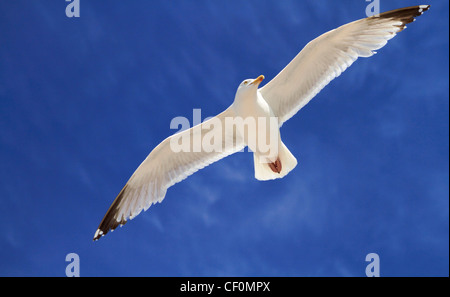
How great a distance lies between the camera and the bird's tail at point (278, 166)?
491cm

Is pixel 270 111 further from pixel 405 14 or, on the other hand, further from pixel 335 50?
pixel 405 14

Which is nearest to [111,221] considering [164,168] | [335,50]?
[164,168]

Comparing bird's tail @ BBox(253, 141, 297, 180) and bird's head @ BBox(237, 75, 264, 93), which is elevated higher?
bird's head @ BBox(237, 75, 264, 93)

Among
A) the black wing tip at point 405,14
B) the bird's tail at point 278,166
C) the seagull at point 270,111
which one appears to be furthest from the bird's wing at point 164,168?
the black wing tip at point 405,14

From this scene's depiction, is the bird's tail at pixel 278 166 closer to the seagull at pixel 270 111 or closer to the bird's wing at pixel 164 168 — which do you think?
the seagull at pixel 270 111

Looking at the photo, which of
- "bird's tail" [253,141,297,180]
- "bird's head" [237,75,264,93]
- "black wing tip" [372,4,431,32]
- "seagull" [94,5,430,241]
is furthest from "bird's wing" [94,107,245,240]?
"black wing tip" [372,4,431,32]

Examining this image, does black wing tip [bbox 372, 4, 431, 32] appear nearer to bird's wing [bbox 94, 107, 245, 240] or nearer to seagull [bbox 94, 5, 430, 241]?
seagull [bbox 94, 5, 430, 241]

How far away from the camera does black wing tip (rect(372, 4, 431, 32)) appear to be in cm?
488

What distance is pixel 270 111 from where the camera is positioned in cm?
499

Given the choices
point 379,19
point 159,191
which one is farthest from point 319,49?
point 159,191

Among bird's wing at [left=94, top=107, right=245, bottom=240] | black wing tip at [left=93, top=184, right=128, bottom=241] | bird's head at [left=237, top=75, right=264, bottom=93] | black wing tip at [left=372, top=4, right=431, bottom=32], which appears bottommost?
black wing tip at [left=93, top=184, right=128, bottom=241]

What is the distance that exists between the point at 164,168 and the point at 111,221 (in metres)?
0.89

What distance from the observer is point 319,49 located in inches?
191

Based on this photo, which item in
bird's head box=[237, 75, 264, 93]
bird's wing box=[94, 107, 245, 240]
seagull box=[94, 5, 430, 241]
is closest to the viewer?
bird's head box=[237, 75, 264, 93]
